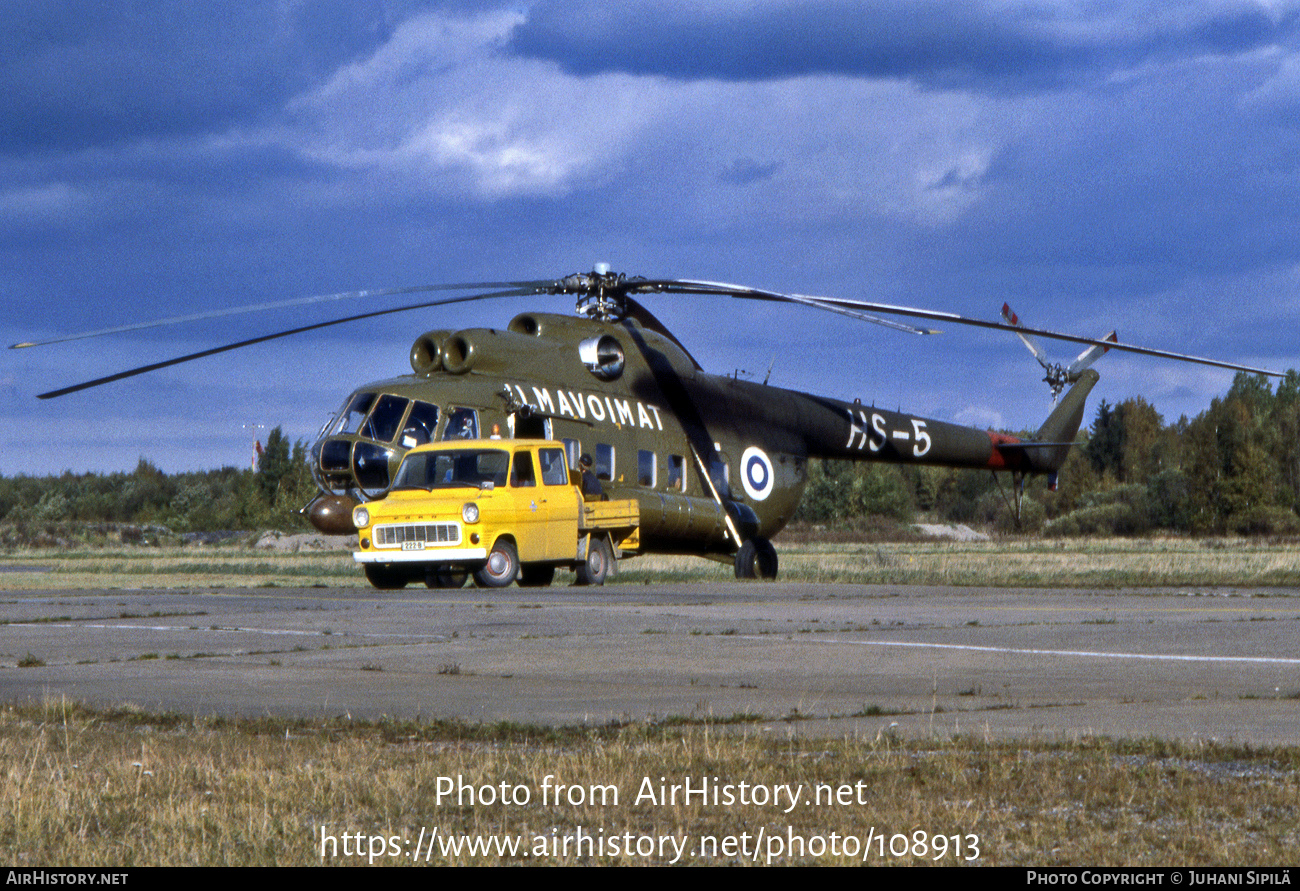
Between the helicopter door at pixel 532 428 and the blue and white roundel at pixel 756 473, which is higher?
the helicopter door at pixel 532 428

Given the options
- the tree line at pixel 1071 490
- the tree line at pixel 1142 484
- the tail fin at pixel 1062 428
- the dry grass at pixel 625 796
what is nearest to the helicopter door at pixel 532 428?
the tail fin at pixel 1062 428

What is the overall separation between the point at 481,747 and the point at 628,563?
3199 cm

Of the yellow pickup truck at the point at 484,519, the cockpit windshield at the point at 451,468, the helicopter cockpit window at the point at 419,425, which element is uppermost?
the helicopter cockpit window at the point at 419,425

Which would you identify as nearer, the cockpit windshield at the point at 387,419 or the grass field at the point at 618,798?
the grass field at the point at 618,798

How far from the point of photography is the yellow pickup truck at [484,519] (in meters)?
19.8

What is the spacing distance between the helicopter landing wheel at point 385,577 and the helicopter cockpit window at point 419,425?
1.77 m

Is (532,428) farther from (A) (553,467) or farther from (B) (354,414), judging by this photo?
(B) (354,414)

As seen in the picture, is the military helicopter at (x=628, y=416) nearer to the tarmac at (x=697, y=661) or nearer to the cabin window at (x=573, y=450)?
the cabin window at (x=573, y=450)

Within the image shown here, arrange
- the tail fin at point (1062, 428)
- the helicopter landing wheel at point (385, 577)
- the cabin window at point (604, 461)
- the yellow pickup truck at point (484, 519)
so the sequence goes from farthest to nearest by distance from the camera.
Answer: the tail fin at point (1062, 428) < the cabin window at point (604, 461) < the helicopter landing wheel at point (385, 577) < the yellow pickup truck at point (484, 519)

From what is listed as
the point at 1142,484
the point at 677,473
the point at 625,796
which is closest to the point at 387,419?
the point at 677,473

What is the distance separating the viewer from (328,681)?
9.27m

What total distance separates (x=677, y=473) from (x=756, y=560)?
7.67ft

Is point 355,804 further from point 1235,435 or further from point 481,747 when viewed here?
point 1235,435

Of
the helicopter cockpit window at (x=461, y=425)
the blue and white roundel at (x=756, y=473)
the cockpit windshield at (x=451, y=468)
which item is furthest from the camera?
the blue and white roundel at (x=756, y=473)
